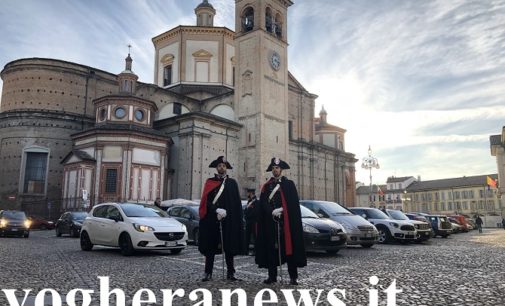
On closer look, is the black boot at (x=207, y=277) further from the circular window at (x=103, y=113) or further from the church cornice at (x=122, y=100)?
the circular window at (x=103, y=113)

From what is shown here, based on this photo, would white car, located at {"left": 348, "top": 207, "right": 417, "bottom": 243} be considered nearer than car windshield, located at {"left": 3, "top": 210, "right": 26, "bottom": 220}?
Yes

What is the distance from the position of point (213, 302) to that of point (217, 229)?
2.02 m

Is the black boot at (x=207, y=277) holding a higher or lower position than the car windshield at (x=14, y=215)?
lower

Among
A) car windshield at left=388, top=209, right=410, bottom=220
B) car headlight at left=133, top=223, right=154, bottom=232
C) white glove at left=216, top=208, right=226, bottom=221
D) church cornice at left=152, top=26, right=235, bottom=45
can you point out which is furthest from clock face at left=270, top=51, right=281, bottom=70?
white glove at left=216, top=208, right=226, bottom=221

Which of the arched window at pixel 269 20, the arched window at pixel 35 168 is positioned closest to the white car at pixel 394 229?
the arched window at pixel 269 20

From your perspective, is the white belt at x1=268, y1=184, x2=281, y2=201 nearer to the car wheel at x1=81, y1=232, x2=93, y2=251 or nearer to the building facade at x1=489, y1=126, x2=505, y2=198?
the car wheel at x1=81, y1=232, x2=93, y2=251

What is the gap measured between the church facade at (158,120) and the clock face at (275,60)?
0.32 ft

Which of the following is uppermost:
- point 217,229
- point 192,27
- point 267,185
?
point 192,27

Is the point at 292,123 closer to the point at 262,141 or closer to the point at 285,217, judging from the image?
the point at 262,141

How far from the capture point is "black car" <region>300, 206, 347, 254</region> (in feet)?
35.3

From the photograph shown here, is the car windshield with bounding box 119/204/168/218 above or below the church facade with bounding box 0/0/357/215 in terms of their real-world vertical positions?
below

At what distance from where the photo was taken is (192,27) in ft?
140

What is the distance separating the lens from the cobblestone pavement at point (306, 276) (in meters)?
5.63

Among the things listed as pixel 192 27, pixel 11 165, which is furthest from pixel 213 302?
pixel 192 27
